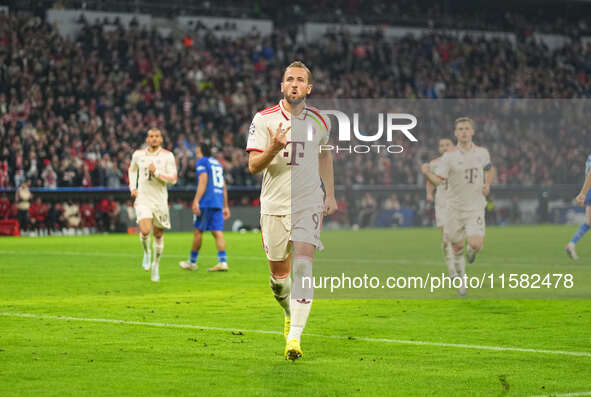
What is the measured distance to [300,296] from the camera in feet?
26.4

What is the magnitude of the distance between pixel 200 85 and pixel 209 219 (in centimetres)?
2346

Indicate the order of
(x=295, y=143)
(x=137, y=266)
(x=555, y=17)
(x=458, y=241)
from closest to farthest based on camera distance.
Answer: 1. (x=295, y=143)
2. (x=458, y=241)
3. (x=137, y=266)
4. (x=555, y=17)

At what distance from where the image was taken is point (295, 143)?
830 cm

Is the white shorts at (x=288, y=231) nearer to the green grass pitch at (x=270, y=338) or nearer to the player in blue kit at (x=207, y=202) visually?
the green grass pitch at (x=270, y=338)

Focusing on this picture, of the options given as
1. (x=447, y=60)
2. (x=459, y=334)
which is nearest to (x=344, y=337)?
(x=459, y=334)

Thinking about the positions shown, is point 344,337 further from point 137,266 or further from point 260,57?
point 260,57

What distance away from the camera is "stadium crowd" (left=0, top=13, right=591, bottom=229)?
32.8m

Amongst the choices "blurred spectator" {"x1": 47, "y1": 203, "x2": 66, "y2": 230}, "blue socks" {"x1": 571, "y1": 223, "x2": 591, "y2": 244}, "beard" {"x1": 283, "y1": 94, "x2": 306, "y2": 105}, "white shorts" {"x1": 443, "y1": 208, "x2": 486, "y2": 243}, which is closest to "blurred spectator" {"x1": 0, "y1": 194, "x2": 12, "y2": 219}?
"blurred spectator" {"x1": 47, "y1": 203, "x2": 66, "y2": 230}

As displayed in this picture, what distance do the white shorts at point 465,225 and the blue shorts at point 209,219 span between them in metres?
6.31

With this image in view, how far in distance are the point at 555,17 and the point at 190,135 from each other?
30.5 metres

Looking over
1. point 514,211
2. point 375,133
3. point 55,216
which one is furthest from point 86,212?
point 375,133

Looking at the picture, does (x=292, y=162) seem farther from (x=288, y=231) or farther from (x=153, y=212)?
(x=153, y=212)

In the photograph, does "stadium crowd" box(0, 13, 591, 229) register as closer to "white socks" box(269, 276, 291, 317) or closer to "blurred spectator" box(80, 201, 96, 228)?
"blurred spectator" box(80, 201, 96, 228)

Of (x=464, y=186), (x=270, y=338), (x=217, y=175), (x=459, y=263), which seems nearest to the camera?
(x=270, y=338)
